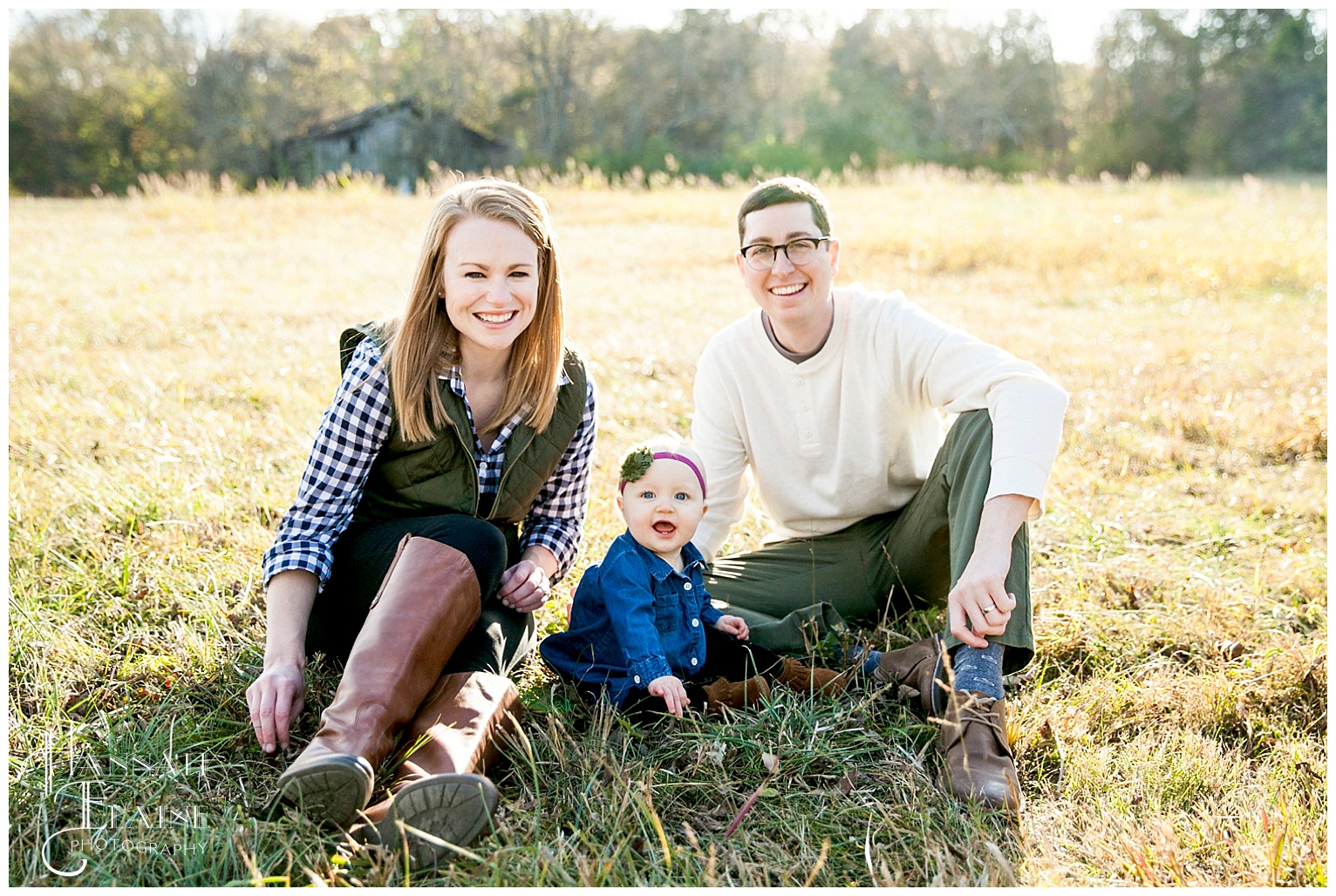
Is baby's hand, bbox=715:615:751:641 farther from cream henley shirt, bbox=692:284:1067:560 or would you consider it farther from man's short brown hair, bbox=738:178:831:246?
man's short brown hair, bbox=738:178:831:246

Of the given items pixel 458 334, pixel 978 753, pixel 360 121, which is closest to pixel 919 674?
pixel 978 753

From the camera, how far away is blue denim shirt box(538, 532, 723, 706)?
7.78 ft

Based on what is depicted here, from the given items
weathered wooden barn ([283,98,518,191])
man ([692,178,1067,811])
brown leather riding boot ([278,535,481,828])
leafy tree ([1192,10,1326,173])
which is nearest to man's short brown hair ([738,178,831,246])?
man ([692,178,1067,811])

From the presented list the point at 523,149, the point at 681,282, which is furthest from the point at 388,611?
the point at 523,149

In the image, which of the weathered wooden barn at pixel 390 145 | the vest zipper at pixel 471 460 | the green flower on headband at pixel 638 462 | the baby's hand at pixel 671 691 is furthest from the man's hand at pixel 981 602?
the weathered wooden barn at pixel 390 145

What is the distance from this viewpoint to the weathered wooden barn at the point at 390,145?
27.7 meters

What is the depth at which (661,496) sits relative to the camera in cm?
248

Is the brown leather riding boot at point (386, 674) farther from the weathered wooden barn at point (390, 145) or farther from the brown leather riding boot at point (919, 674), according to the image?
the weathered wooden barn at point (390, 145)

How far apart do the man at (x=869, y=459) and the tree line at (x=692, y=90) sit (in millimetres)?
25513

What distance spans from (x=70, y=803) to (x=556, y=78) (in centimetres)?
3186

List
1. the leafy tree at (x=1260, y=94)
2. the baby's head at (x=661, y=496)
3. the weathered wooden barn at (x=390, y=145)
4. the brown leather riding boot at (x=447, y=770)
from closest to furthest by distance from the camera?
the brown leather riding boot at (x=447, y=770)
the baby's head at (x=661, y=496)
the weathered wooden barn at (x=390, y=145)
the leafy tree at (x=1260, y=94)

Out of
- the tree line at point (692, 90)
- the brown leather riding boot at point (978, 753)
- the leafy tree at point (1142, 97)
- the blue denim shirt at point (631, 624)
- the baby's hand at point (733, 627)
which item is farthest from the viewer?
the leafy tree at point (1142, 97)

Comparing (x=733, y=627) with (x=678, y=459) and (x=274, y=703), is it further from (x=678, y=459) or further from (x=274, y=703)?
(x=274, y=703)

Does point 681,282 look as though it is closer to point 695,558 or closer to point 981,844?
point 695,558
